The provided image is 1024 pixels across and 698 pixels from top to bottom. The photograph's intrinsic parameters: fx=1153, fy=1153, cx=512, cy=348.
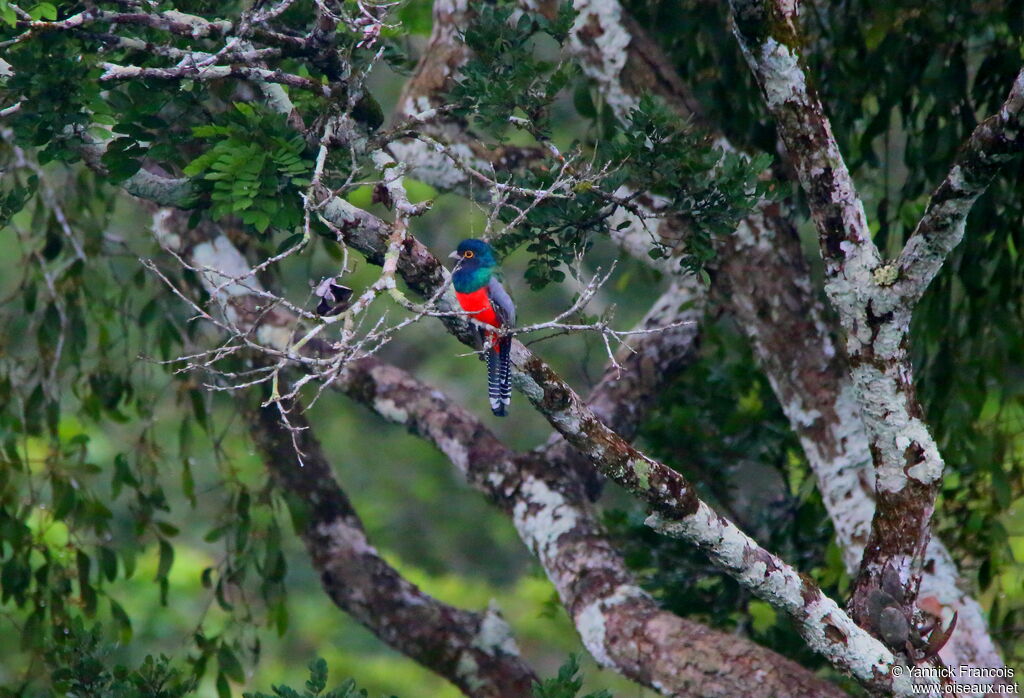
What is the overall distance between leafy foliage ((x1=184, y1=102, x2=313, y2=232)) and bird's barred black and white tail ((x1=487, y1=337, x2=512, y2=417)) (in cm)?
73

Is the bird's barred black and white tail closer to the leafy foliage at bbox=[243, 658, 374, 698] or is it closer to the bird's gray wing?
the bird's gray wing

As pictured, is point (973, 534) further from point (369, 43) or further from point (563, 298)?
point (563, 298)

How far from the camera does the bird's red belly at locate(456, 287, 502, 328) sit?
3.63 meters

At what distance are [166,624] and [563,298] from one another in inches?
225

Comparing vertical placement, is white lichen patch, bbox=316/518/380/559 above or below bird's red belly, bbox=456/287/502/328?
below

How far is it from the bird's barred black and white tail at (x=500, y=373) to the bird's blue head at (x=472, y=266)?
0.44 metres

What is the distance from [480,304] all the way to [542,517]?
1.06 meters

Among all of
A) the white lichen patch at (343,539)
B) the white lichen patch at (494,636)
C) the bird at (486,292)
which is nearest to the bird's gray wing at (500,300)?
the bird at (486,292)

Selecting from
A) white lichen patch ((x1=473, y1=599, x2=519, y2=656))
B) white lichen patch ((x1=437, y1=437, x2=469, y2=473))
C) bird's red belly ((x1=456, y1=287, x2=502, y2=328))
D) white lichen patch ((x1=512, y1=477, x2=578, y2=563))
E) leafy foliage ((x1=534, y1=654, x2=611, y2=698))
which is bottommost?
white lichen patch ((x1=473, y1=599, x2=519, y2=656))

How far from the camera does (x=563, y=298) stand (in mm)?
12227

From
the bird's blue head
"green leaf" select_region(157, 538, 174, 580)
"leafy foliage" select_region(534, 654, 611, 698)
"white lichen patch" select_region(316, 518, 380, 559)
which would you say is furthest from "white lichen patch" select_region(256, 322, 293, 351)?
"leafy foliage" select_region(534, 654, 611, 698)

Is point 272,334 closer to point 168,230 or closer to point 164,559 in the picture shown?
point 168,230

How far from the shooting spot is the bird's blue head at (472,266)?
375 cm

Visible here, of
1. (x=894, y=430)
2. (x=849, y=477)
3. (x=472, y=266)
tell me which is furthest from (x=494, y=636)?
(x=894, y=430)
